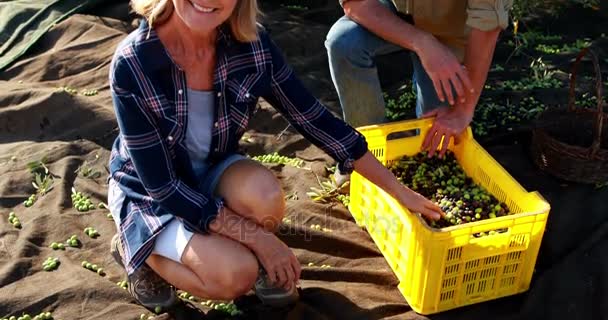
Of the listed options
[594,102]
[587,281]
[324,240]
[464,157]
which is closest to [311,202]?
[324,240]

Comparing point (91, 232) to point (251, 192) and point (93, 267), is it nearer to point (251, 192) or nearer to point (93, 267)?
point (93, 267)

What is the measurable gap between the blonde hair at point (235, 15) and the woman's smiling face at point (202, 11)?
0.15 feet

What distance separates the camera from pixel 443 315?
2.30m

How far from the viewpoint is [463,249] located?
86.1 inches

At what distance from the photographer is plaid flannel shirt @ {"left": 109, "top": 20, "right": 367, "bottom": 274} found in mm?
2020

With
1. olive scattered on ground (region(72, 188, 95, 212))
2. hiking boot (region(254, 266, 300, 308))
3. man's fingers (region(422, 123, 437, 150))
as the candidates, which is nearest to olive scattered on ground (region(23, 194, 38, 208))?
olive scattered on ground (region(72, 188, 95, 212))

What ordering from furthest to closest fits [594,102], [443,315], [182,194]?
[594,102]
[443,315]
[182,194]

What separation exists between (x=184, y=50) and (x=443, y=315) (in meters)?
1.28

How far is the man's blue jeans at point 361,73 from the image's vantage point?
294 centimetres

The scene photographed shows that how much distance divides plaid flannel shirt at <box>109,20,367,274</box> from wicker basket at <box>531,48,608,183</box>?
3.43 feet

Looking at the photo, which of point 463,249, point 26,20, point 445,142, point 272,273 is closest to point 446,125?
point 445,142

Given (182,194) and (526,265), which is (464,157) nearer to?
(526,265)

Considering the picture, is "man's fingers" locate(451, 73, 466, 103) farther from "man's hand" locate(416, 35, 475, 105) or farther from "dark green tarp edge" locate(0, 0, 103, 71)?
"dark green tarp edge" locate(0, 0, 103, 71)

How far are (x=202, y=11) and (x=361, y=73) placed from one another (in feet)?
3.72
